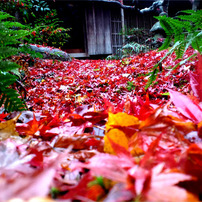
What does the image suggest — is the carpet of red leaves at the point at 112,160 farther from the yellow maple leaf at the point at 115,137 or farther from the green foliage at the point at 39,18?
the green foliage at the point at 39,18

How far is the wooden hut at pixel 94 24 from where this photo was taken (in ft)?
32.4

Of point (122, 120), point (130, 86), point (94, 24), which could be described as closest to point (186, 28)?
point (122, 120)

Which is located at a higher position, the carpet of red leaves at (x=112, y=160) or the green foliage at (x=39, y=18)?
the green foliage at (x=39, y=18)

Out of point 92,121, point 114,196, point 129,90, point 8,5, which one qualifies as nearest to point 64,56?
point 8,5

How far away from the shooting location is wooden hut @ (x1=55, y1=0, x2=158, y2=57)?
9.87 metres

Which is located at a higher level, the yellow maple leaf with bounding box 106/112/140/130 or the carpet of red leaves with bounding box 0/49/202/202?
the yellow maple leaf with bounding box 106/112/140/130

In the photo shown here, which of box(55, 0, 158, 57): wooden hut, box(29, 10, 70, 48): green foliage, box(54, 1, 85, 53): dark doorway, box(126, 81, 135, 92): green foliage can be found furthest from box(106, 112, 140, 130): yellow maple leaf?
box(54, 1, 85, 53): dark doorway

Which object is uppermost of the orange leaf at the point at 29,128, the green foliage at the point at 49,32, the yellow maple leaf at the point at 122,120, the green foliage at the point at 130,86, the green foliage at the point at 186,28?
the green foliage at the point at 49,32

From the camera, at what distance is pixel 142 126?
0.42 m

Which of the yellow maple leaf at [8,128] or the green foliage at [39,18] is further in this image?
the green foliage at [39,18]

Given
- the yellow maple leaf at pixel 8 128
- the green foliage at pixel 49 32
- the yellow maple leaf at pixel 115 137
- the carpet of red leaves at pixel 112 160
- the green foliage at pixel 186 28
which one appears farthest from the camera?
the green foliage at pixel 49 32

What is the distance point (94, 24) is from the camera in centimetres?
1002

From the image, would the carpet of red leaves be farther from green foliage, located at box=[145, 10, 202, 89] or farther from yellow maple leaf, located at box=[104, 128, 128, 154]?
green foliage, located at box=[145, 10, 202, 89]

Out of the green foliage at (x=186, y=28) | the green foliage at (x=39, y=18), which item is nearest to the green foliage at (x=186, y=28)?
the green foliage at (x=186, y=28)
